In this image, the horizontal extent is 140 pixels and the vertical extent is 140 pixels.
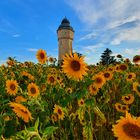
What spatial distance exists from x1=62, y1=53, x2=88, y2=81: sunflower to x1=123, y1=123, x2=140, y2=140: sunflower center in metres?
1.54

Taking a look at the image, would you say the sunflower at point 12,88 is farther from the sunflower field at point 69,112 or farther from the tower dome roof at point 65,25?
the tower dome roof at point 65,25

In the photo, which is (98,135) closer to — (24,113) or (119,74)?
(24,113)

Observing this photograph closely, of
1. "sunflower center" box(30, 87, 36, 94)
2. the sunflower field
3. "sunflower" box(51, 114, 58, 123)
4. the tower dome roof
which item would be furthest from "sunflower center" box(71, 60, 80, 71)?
the tower dome roof

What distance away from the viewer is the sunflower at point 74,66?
339 centimetres

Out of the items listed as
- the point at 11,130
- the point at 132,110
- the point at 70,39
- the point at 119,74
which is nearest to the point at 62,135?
the point at 132,110

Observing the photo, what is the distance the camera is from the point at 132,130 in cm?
185

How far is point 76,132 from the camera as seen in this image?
12.1 ft

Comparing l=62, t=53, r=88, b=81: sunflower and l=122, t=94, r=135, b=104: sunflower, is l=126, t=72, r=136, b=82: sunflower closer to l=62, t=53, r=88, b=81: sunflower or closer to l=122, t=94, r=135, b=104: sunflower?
l=122, t=94, r=135, b=104: sunflower

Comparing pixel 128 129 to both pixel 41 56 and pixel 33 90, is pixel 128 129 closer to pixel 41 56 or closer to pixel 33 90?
pixel 33 90

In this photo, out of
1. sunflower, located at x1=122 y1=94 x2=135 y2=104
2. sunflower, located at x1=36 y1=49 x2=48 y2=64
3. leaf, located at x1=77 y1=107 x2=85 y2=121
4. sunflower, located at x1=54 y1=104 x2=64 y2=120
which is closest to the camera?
leaf, located at x1=77 y1=107 x2=85 y2=121

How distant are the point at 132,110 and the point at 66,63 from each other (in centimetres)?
143

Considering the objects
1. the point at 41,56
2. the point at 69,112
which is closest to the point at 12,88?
the point at 69,112

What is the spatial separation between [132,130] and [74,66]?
5.39 ft

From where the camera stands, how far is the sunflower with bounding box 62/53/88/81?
3393 millimetres
